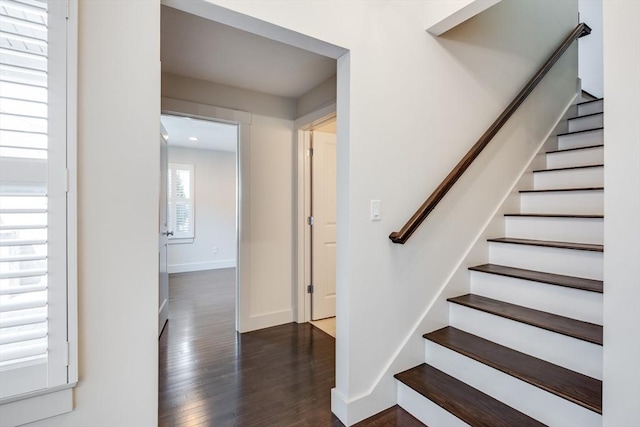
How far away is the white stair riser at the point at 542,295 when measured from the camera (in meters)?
1.59

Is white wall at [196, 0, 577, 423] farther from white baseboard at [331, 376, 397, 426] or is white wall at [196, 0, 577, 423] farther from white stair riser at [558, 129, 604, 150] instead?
white stair riser at [558, 129, 604, 150]

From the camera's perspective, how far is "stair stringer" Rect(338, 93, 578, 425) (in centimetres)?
173

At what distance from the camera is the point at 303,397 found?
75.9 inches

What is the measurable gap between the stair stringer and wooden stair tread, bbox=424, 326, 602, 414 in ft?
0.35

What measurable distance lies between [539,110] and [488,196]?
113cm

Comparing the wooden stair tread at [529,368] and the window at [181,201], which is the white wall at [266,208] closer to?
the wooden stair tread at [529,368]

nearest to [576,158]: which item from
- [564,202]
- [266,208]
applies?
[564,202]

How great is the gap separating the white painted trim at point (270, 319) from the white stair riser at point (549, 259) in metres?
2.05

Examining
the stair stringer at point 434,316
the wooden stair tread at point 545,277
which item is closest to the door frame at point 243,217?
the stair stringer at point 434,316

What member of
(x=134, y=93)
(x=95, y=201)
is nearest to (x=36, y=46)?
(x=134, y=93)

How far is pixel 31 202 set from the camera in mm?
1000

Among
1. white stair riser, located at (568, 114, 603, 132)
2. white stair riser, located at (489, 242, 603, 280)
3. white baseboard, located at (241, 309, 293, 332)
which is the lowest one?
white baseboard, located at (241, 309, 293, 332)

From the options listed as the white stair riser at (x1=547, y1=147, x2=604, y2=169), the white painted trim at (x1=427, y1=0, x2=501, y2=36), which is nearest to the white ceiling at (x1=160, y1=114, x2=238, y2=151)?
the white painted trim at (x1=427, y1=0, x2=501, y2=36)

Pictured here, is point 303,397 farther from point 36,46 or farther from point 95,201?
point 36,46
